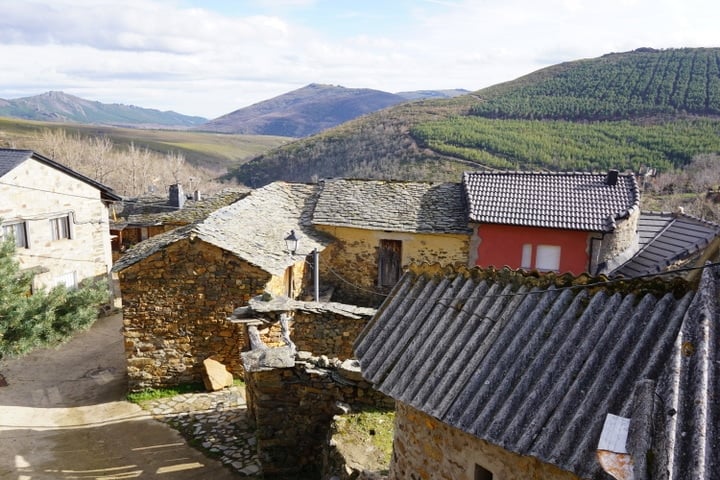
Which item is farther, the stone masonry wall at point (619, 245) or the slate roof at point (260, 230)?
the stone masonry wall at point (619, 245)

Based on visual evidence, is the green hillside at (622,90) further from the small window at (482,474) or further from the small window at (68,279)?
the small window at (482,474)

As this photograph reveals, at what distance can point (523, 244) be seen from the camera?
16375 millimetres

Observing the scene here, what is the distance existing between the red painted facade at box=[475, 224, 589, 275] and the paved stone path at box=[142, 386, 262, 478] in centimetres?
827

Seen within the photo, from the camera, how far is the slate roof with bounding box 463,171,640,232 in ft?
51.8

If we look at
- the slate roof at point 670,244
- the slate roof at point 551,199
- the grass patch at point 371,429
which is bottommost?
the grass patch at point 371,429

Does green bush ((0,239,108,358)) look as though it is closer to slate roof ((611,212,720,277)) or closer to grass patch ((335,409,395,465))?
grass patch ((335,409,395,465))

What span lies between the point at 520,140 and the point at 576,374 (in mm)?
45911

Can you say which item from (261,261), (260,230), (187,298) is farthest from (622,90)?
(187,298)

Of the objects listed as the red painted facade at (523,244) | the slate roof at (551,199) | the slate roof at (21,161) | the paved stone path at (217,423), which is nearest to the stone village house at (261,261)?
the red painted facade at (523,244)

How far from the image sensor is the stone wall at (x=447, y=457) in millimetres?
4070

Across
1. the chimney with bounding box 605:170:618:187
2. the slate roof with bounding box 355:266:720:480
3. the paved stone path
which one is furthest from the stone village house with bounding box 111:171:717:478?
the slate roof with bounding box 355:266:720:480

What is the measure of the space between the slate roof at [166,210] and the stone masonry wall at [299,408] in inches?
347

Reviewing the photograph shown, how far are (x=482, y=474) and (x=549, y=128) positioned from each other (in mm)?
50743

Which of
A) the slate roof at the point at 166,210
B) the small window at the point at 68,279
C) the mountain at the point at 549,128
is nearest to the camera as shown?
the small window at the point at 68,279
